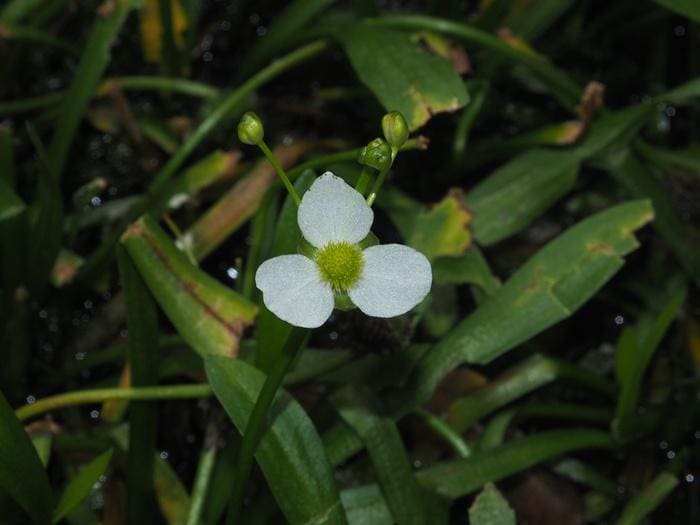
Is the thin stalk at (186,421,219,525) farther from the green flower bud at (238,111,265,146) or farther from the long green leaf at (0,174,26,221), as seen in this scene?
the green flower bud at (238,111,265,146)

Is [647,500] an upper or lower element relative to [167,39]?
lower

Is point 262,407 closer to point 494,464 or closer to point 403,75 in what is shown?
point 494,464

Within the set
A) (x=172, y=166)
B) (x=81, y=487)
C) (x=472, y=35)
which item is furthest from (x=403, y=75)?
(x=81, y=487)

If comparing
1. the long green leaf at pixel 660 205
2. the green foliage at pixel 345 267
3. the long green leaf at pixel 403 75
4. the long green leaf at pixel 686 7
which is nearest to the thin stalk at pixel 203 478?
the green foliage at pixel 345 267

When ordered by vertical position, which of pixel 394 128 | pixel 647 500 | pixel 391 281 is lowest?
pixel 647 500

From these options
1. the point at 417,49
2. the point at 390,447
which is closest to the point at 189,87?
the point at 417,49
